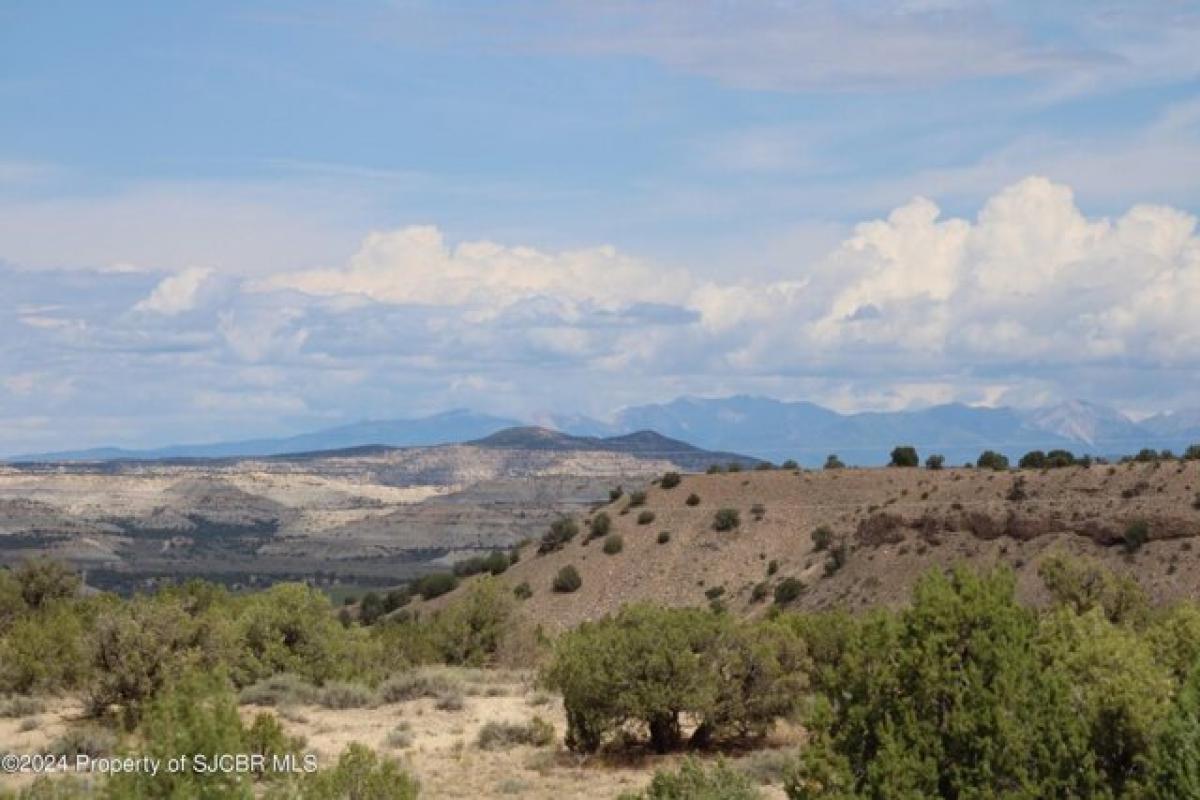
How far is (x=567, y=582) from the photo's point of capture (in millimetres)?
72125

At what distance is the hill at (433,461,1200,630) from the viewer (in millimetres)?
56719

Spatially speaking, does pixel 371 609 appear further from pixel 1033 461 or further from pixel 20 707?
pixel 20 707

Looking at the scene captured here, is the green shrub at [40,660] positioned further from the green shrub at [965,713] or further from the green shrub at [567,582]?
the green shrub at [567,582]

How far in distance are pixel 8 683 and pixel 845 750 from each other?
2000 centimetres

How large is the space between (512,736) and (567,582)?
48.5 metres

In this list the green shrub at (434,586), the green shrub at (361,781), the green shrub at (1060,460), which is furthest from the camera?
the green shrub at (434,586)

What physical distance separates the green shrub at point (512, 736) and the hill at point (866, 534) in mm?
33984

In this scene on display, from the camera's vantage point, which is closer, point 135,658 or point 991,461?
point 135,658

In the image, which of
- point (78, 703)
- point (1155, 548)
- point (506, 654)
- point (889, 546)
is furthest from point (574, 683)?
point (889, 546)

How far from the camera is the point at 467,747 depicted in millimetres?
23375

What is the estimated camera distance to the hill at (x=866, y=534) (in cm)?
5672

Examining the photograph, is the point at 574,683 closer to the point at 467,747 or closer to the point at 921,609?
the point at 467,747

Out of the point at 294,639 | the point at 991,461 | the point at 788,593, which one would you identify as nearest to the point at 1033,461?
the point at 991,461

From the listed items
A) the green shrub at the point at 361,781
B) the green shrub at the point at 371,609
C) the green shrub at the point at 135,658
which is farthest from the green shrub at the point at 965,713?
the green shrub at the point at 371,609
